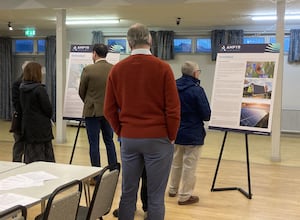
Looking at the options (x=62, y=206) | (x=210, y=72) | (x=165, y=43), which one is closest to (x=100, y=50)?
(x=62, y=206)

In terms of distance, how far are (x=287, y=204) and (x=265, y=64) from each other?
54.7 inches

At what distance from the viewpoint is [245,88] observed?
13.5 ft

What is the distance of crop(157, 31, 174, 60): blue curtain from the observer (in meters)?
8.68

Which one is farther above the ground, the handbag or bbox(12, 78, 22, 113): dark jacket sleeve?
bbox(12, 78, 22, 113): dark jacket sleeve

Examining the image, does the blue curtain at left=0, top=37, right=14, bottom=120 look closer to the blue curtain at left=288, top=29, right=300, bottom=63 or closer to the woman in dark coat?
the blue curtain at left=288, top=29, right=300, bottom=63

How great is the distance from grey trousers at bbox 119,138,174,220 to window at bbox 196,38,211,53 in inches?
256

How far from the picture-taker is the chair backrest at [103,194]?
7.52 feet

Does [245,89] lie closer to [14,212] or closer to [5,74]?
[14,212]

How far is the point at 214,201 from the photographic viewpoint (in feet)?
13.2

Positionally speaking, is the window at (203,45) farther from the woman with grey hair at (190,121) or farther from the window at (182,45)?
the woman with grey hair at (190,121)

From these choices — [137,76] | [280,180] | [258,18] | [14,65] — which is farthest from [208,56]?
[137,76]

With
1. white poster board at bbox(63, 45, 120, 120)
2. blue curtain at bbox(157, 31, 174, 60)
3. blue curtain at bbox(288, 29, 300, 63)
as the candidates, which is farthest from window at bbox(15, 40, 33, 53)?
Result: blue curtain at bbox(288, 29, 300, 63)

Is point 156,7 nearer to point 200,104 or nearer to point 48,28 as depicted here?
point 200,104

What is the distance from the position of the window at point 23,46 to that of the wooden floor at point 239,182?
3.42m
